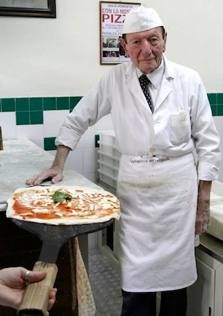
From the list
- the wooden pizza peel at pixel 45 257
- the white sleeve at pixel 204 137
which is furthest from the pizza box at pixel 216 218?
the wooden pizza peel at pixel 45 257

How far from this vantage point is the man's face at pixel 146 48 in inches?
64.2

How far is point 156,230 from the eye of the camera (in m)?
1.65

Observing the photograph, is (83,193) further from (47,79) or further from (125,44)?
(47,79)

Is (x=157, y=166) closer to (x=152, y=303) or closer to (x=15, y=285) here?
(x=152, y=303)

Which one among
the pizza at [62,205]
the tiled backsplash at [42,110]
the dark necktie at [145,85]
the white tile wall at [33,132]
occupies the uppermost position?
the dark necktie at [145,85]

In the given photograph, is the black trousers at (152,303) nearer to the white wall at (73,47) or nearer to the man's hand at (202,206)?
the man's hand at (202,206)

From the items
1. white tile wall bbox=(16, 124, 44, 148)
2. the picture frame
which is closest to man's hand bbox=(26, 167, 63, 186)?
white tile wall bbox=(16, 124, 44, 148)

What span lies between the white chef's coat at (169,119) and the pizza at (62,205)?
302 millimetres

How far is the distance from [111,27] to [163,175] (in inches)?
47.7

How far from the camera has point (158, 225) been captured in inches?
65.0

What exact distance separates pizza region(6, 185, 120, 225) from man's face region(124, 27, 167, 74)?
54cm

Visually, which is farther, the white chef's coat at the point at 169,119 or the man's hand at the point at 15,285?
the white chef's coat at the point at 169,119

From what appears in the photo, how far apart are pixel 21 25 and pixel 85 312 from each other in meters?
1.55

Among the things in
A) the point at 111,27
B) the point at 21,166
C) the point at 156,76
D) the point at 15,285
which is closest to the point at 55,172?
the point at 21,166
